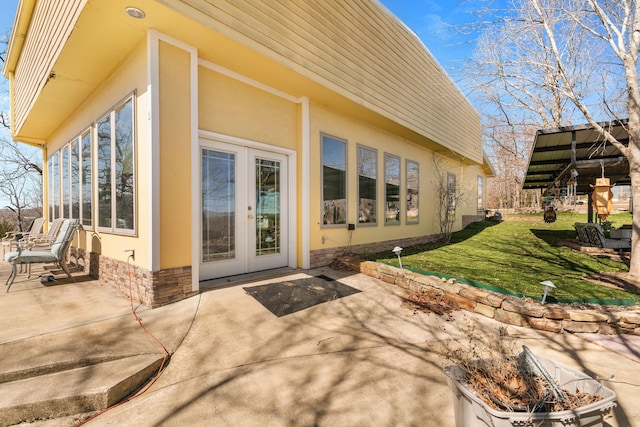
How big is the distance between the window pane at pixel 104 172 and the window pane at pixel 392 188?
6.30m

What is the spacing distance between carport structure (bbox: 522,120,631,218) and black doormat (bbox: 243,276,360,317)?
213 inches

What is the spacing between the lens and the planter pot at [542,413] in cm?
134

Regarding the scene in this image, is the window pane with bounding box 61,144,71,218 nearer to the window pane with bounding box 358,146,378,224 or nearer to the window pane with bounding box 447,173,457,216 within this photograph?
the window pane with bounding box 358,146,378,224

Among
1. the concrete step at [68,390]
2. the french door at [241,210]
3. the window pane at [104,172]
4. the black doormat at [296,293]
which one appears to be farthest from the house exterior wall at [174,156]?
the window pane at [104,172]

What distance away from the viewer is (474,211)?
15469mm

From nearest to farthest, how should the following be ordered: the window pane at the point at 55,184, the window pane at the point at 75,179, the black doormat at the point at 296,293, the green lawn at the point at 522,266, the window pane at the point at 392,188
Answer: the black doormat at the point at 296,293
the green lawn at the point at 522,266
the window pane at the point at 75,179
the window pane at the point at 55,184
the window pane at the point at 392,188

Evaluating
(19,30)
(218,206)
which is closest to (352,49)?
(218,206)

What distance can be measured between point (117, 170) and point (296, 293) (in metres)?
3.43

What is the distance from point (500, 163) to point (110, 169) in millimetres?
30021

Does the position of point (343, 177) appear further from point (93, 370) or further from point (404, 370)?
point (93, 370)

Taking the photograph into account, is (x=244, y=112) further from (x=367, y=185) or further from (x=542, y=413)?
(x=542, y=413)

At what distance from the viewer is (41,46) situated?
192 inches

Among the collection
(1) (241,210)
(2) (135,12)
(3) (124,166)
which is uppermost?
(2) (135,12)

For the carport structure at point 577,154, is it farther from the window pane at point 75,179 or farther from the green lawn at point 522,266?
the window pane at point 75,179
